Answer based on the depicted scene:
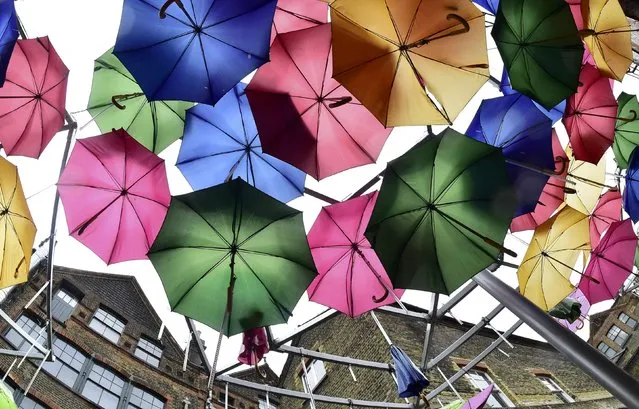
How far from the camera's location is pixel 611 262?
6633 mm

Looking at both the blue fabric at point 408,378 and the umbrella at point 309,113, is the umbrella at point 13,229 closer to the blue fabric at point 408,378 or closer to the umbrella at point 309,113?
the umbrella at point 309,113

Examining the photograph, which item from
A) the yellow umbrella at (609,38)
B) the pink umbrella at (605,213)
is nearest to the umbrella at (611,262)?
the pink umbrella at (605,213)

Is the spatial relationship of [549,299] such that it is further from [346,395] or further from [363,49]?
[346,395]

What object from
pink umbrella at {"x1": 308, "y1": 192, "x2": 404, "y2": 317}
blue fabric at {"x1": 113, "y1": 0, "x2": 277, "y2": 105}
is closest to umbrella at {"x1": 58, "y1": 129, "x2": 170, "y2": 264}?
blue fabric at {"x1": 113, "y1": 0, "x2": 277, "y2": 105}

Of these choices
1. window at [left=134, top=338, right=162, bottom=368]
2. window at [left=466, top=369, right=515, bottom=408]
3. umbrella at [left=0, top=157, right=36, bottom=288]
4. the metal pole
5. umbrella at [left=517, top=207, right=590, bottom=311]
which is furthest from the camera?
window at [left=134, top=338, right=162, bottom=368]

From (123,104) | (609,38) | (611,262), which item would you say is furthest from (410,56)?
(611,262)

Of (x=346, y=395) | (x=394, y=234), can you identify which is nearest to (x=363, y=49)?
(x=394, y=234)

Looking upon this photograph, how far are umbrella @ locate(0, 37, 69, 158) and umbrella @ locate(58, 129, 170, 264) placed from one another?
492 mm

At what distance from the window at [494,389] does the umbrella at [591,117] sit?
9.27 meters

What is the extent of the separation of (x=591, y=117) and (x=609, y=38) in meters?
1.00

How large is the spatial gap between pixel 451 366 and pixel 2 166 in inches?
560

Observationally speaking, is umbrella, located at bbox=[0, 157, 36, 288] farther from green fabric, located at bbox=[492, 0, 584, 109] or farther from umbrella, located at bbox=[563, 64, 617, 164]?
umbrella, located at bbox=[563, 64, 617, 164]

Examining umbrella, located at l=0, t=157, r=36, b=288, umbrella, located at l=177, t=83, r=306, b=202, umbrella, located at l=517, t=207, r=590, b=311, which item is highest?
umbrella, located at l=177, t=83, r=306, b=202

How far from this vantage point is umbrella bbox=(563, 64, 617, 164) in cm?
571
